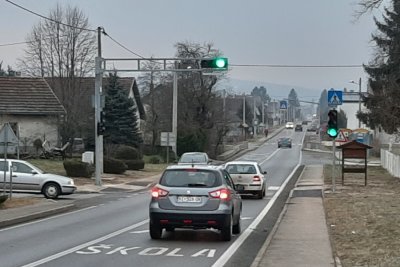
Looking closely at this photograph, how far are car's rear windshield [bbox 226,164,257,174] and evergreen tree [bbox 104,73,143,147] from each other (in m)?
33.8

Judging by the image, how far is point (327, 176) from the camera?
43781 mm

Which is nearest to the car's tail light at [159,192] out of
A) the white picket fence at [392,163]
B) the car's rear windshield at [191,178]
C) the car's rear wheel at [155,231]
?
the car's rear windshield at [191,178]

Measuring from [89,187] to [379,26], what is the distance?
94.8 feet

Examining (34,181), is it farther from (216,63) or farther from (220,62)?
A: (220,62)

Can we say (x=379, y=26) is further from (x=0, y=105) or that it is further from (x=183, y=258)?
(x=183, y=258)

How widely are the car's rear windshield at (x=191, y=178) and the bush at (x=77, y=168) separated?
24.5 metres

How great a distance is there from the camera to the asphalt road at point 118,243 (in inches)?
493

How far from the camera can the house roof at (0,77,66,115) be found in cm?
5562

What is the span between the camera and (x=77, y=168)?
39844mm

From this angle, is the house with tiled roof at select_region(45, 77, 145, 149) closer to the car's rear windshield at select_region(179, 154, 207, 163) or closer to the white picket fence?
the car's rear windshield at select_region(179, 154, 207, 163)

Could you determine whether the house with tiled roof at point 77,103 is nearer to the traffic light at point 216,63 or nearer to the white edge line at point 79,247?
the traffic light at point 216,63

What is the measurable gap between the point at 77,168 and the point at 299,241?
2633cm

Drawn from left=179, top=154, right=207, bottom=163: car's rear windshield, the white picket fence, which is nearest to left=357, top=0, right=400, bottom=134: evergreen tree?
the white picket fence

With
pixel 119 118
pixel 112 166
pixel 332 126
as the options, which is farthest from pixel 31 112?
pixel 332 126
